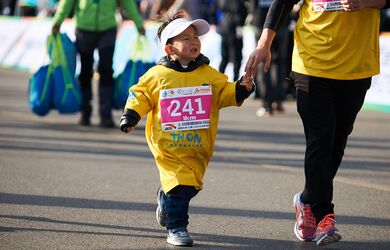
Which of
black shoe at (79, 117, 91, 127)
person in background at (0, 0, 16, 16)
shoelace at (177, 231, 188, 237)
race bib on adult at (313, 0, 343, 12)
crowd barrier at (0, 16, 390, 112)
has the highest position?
race bib on adult at (313, 0, 343, 12)

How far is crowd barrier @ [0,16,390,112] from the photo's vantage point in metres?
13.8

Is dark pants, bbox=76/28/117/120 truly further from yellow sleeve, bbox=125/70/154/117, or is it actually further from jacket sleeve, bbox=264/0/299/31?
jacket sleeve, bbox=264/0/299/31

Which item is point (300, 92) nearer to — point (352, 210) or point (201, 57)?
point (201, 57)

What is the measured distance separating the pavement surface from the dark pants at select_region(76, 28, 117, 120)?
1.00ft

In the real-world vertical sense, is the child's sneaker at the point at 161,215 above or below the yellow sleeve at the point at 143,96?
below

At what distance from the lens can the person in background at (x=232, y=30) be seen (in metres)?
14.5

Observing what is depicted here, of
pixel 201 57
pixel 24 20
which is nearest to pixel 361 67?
pixel 201 57

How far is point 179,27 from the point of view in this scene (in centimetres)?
569

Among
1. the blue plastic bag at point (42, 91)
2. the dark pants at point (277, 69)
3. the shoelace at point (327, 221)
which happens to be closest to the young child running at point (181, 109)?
the shoelace at point (327, 221)

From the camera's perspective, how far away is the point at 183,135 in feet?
18.5

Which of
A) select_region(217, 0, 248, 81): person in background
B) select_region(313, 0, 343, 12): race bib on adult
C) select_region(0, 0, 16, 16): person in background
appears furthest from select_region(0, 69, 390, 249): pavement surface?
select_region(0, 0, 16, 16): person in background

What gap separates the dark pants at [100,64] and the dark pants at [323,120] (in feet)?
18.2

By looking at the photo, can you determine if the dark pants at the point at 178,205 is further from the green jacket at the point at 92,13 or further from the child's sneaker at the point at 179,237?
the green jacket at the point at 92,13

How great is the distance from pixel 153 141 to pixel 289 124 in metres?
6.61
